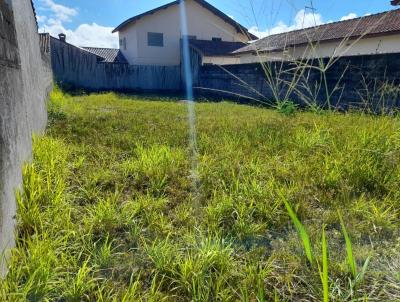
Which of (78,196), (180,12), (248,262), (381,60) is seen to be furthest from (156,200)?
(180,12)

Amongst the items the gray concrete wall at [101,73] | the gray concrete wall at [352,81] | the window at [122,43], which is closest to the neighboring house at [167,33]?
the window at [122,43]

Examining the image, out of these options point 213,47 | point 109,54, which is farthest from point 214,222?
point 109,54

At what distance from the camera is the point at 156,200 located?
2.19 meters

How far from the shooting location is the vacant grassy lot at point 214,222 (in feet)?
4.32

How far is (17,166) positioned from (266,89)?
28.5ft

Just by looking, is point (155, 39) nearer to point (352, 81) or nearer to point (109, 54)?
point (109, 54)

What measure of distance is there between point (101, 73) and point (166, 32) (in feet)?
19.6

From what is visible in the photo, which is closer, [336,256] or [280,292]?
[280,292]

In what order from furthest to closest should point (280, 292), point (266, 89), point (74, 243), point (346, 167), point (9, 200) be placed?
point (266, 89) < point (346, 167) < point (74, 243) < point (9, 200) < point (280, 292)

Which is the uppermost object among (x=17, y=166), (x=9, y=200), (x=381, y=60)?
(x=381, y=60)

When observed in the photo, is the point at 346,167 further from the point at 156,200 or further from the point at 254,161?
the point at 156,200

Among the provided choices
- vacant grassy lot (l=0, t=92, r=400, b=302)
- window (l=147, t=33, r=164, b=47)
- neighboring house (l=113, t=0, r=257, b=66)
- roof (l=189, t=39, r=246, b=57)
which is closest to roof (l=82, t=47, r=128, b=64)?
neighboring house (l=113, t=0, r=257, b=66)

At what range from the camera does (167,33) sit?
18.8 m

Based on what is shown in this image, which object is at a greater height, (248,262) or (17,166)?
(17,166)
